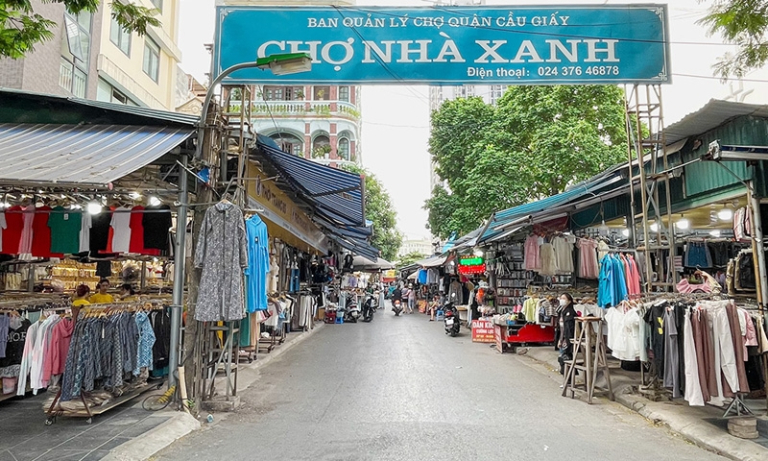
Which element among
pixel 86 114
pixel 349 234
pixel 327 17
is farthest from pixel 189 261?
pixel 349 234

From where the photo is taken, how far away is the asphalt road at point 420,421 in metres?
5.31

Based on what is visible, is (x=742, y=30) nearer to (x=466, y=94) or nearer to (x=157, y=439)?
(x=157, y=439)

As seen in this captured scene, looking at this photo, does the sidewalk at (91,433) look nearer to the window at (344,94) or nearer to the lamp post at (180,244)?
the lamp post at (180,244)

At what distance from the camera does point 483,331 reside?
15.2 meters

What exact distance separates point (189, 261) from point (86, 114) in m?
2.84

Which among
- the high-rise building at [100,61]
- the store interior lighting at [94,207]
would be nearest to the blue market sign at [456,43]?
the store interior lighting at [94,207]

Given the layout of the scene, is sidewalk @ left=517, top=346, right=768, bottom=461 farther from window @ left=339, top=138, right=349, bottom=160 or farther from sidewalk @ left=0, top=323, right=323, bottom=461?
window @ left=339, top=138, right=349, bottom=160

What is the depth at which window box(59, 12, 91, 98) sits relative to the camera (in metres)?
15.9

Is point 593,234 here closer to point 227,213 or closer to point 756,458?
point 756,458

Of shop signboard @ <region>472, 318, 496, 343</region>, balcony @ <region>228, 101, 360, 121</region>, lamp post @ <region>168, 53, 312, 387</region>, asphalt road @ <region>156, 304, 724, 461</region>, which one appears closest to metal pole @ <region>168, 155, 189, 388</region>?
lamp post @ <region>168, 53, 312, 387</region>

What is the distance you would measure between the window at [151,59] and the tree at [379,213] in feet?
45.6

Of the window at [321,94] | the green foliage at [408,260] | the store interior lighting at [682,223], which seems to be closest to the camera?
the store interior lighting at [682,223]

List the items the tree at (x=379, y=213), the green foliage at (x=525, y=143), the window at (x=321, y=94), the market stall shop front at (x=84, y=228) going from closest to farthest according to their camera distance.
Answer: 1. the market stall shop front at (x=84, y=228)
2. the green foliage at (x=525, y=143)
3. the tree at (x=379, y=213)
4. the window at (x=321, y=94)

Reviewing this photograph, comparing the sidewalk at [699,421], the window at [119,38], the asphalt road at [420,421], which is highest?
the window at [119,38]
